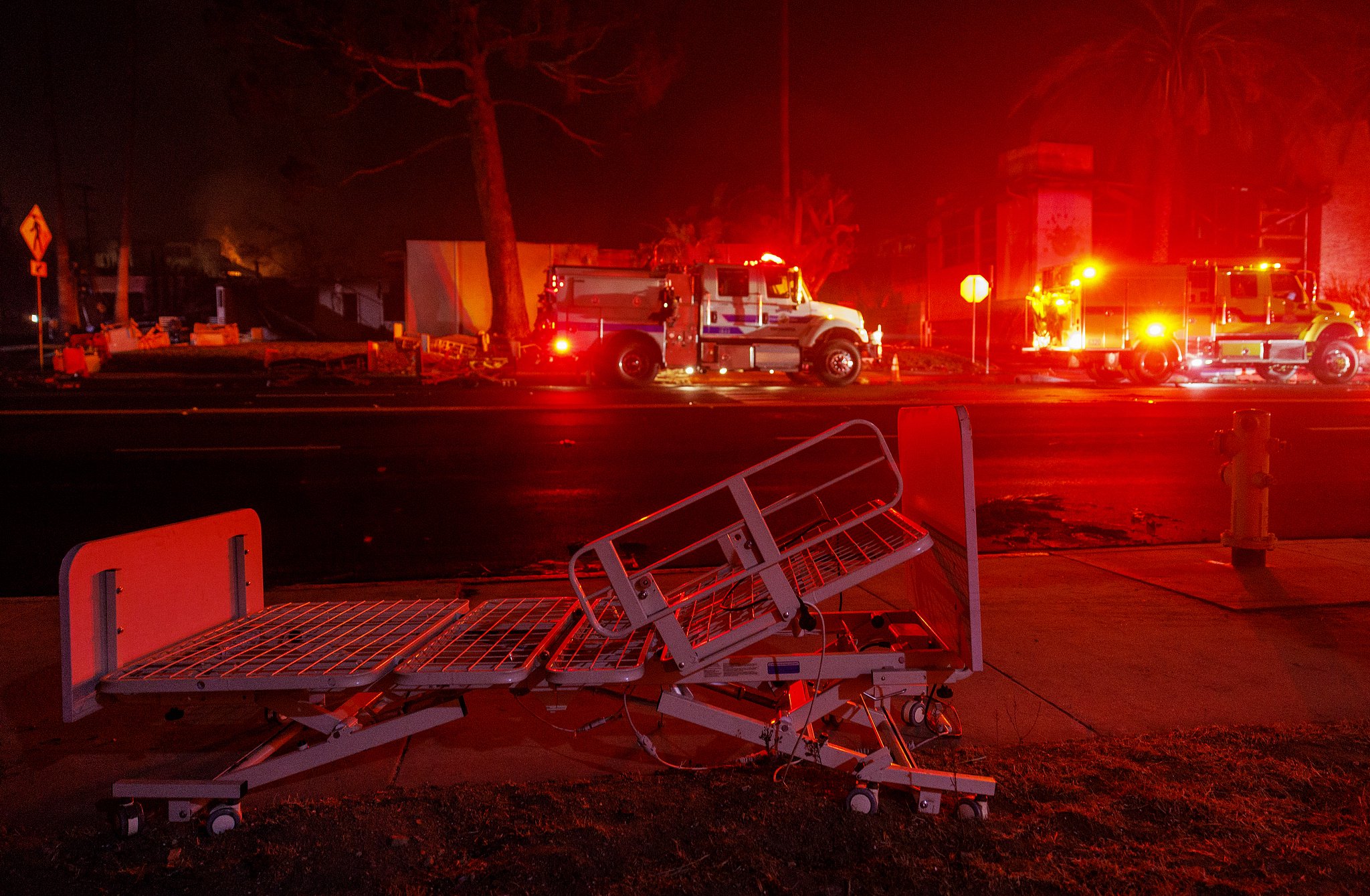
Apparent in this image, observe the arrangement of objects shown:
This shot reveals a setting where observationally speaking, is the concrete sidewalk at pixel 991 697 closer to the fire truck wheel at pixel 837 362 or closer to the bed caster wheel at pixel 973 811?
the bed caster wheel at pixel 973 811

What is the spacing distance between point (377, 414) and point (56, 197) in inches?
1179

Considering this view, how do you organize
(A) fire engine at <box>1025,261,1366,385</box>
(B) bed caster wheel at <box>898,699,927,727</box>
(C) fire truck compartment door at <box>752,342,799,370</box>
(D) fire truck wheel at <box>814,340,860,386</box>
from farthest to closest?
(A) fire engine at <box>1025,261,1366,385</box>
(C) fire truck compartment door at <box>752,342,799,370</box>
(D) fire truck wheel at <box>814,340,860,386</box>
(B) bed caster wheel at <box>898,699,927,727</box>

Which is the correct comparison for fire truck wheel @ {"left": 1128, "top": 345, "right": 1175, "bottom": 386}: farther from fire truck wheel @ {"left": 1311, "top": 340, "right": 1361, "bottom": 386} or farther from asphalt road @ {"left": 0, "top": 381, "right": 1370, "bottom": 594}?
asphalt road @ {"left": 0, "top": 381, "right": 1370, "bottom": 594}

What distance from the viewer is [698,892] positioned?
2951 mm

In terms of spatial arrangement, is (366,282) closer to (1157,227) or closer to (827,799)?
(1157,227)

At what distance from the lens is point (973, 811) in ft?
11.1

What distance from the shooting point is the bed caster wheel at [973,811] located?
3363 millimetres

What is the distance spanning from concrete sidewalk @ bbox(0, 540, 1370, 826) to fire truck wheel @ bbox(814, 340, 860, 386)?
16.7 m

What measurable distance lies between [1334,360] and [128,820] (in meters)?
27.5

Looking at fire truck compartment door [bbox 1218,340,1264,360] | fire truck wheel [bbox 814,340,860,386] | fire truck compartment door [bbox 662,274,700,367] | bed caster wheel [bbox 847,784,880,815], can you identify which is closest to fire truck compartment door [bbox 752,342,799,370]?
fire truck wheel [bbox 814,340,860,386]

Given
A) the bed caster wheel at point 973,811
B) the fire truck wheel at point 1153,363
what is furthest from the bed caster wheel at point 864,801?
the fire truck wheel at point 1153,363

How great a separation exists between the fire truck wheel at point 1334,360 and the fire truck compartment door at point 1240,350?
127 cm

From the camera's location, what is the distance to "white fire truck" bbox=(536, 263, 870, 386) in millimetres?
22562

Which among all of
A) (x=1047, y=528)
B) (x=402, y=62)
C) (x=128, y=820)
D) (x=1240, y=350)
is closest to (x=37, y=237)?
(x=402, y=62)
